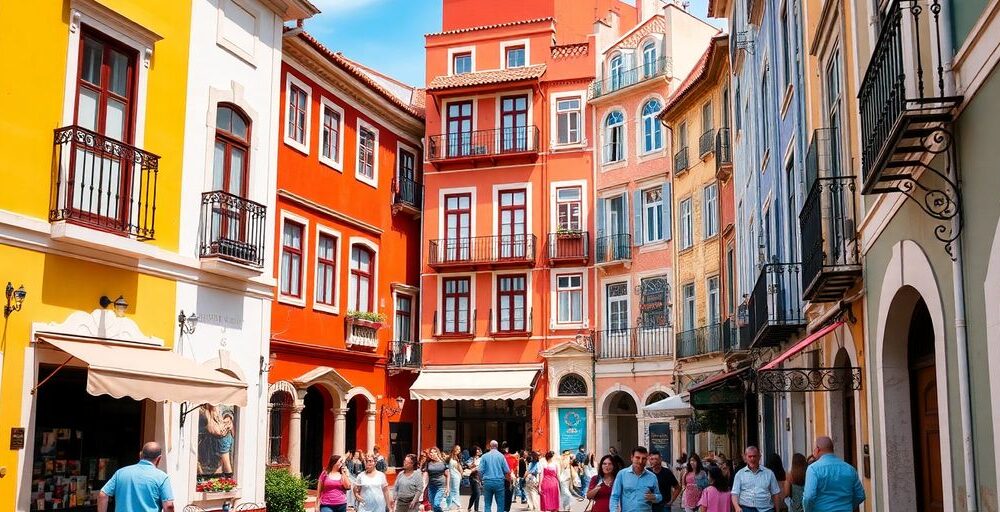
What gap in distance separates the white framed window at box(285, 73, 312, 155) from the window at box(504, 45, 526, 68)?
10190mm

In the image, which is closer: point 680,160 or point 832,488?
point 832,488

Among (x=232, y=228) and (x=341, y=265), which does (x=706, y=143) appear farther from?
(x=232, y=228)

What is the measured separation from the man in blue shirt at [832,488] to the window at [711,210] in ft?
62.6

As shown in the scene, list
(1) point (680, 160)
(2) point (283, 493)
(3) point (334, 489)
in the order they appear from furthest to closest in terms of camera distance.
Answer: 1. (1) point (680, 160)
2. (2) point (283, 493)
3. (3) point (334, 489)

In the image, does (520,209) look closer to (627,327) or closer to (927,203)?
(627,327)

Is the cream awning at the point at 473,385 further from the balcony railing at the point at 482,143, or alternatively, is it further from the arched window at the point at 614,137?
the arched window at the point at 614,137

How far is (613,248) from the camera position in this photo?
33.1 metres

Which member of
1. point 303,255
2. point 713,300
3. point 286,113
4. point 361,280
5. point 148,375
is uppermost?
point 286,113

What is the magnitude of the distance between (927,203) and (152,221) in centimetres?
1092

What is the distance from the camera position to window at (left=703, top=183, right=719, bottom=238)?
1121 inches

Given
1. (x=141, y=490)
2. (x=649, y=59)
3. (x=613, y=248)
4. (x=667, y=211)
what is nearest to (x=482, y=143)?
(x=613, y=248)

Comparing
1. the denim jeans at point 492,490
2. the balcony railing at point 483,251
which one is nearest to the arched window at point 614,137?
the balcony railing at point 483,251

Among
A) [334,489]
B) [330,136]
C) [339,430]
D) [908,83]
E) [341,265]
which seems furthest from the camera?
[341,265]

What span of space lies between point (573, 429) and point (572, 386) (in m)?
1.37
